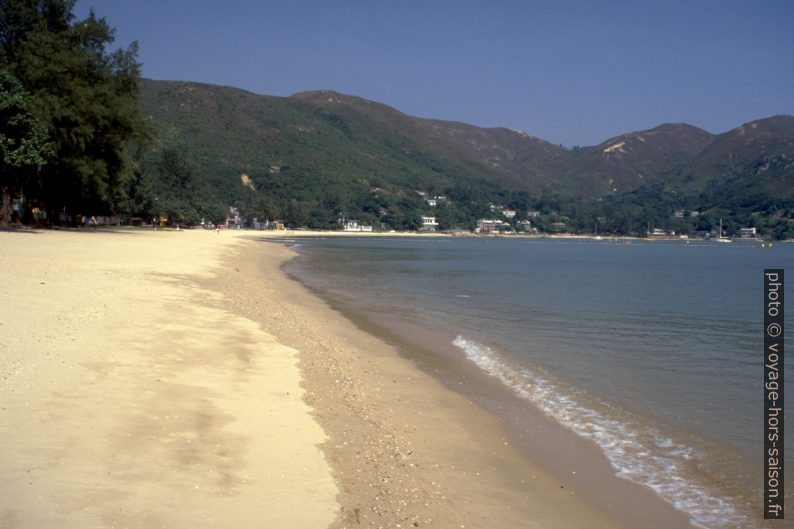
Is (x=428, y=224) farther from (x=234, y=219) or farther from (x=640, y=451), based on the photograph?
(x=640, y=451)

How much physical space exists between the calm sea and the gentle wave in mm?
17

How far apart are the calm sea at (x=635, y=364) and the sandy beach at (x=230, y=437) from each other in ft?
4.58

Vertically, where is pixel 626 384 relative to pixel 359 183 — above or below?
below

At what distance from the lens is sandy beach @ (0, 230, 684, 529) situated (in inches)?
197

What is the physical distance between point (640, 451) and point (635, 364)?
18.9ft

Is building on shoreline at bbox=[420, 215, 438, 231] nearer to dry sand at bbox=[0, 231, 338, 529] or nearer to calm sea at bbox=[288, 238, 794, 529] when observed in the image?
Answer: calm sea at bbox=[288, 238, 794, 529]

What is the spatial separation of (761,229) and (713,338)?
679 ft

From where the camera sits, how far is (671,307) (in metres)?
24.9

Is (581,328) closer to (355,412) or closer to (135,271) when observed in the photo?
(355,412)

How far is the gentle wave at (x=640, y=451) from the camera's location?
6.43 metres

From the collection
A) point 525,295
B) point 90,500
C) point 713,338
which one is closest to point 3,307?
point 90,500

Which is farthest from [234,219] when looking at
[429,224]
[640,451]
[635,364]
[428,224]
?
[640,451]

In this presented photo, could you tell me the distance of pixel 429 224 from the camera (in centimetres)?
19412

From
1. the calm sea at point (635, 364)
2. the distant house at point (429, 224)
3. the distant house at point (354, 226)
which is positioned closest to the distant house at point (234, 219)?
the distant house at point (354, 226)
